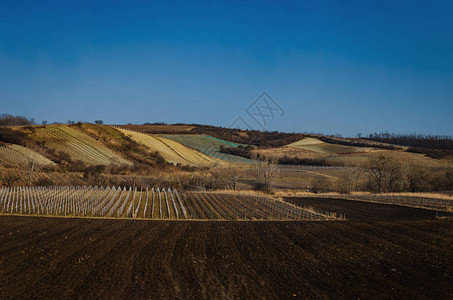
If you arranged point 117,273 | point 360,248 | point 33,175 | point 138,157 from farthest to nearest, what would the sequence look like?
point 138,157 → point 33,175 → point 360,248 → point 117,273

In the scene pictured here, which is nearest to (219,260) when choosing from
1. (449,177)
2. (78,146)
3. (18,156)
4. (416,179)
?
(18,156)

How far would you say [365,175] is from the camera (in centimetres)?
8381

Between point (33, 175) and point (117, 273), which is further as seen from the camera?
point (33, 175)

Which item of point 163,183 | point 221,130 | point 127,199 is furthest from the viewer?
point 221,130

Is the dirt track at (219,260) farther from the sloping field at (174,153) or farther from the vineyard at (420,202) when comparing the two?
the sloping field at (174,153)

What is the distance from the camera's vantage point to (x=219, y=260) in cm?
1836

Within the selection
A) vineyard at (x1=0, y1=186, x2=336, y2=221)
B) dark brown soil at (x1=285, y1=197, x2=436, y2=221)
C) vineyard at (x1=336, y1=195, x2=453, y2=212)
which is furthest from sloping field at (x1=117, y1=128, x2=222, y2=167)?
dark brown soil at (x1=285, y1=197, x2=436, y2=221)

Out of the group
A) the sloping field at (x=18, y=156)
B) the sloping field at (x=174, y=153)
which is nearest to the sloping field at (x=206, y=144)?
the sloping field at (x=174, y=153)

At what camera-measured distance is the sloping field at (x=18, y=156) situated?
58.7 m

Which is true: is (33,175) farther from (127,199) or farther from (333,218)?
(333,218)

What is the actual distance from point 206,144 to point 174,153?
33084mm

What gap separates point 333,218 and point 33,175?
43.2 meters

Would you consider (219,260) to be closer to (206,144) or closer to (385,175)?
(385,175)

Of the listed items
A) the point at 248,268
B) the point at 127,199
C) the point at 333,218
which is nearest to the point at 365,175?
the point at 333,218
